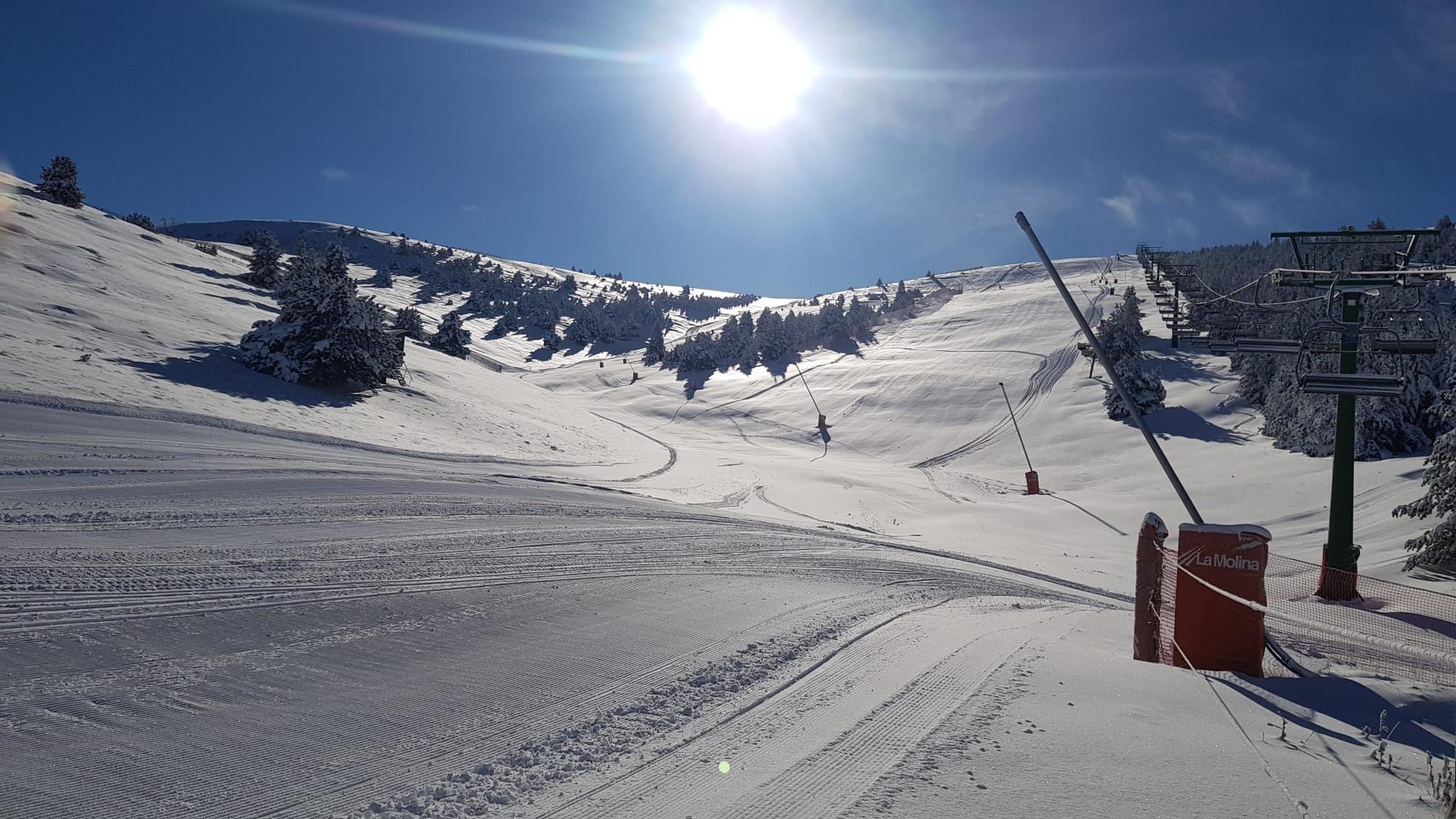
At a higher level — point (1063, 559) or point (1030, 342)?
point (1030, 342)

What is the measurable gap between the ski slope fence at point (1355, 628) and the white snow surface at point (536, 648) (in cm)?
90

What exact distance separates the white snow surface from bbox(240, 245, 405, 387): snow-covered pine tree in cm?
257

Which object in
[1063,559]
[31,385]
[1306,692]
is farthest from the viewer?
[1063,559]

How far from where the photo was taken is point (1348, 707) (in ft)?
17.1

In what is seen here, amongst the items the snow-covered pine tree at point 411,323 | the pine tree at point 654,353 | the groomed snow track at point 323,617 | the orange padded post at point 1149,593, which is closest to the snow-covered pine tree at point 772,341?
the pine tree at point 654,353

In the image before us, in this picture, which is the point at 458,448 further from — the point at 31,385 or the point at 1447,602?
the point at 1447,602

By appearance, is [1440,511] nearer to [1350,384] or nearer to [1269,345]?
[1350,384]

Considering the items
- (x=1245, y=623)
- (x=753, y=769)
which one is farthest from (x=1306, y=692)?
(x=753, y=769)

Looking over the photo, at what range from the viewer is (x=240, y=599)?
5.98 m

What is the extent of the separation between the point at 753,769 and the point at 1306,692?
15.2 feet

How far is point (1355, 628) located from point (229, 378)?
25.7 m

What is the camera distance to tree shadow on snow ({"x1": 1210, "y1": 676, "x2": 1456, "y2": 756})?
474cm

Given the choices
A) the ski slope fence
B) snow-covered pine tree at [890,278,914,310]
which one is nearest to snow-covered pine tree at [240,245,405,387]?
the ski slope fence

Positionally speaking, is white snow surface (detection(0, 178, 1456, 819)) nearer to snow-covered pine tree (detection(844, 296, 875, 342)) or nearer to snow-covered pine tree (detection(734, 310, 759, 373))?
snow-covered pine tree (detection(734, 310, 759, 373))
